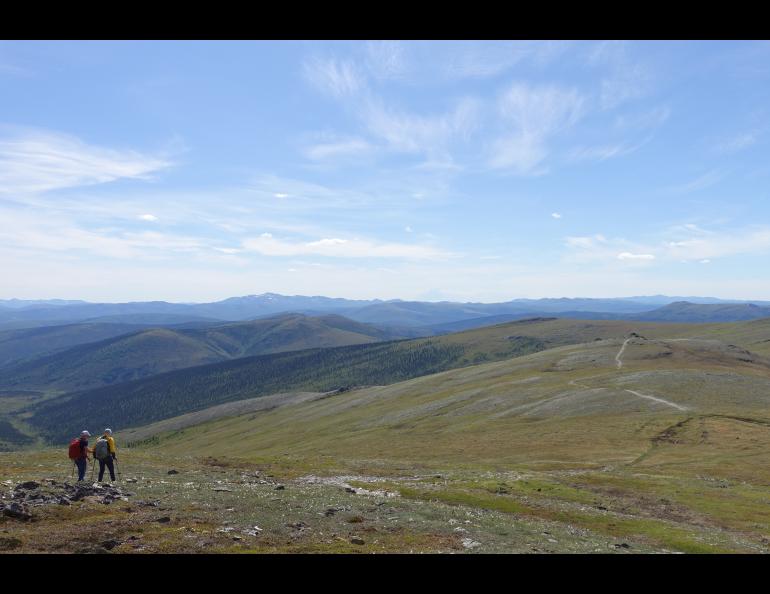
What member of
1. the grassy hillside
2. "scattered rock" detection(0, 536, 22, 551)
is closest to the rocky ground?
"scattered rock" detection(0, 536, 22, 551)

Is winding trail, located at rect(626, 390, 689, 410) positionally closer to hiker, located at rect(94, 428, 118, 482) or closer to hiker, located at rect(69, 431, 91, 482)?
hiker, located at rect(94, 428, 118, 482)

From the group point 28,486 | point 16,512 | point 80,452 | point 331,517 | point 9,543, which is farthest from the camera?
point 80,452

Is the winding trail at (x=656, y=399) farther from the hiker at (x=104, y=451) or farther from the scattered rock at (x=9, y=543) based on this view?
the scattered rock at (x=9, y=543)

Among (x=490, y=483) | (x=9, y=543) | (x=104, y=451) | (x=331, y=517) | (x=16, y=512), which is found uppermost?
(x=9, y=543)

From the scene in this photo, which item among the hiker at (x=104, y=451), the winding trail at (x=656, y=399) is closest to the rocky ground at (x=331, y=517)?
the hiker at (x=104, y=451)

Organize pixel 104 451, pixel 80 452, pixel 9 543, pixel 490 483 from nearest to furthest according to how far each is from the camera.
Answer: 1. pixel 9 543
2. pixel 80 452
3. pixel 104 451
4. pixel 490 483

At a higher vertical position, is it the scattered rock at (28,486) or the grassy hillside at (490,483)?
the scattered rock at (28,486)

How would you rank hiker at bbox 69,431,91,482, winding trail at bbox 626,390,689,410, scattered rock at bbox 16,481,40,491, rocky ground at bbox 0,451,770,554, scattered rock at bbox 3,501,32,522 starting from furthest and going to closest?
winding trail at bbox 626,390,689,410
hiker at bbox 69,431,91,482
scattered rock at bbox 16,481,40,491
scattered rock at bbox 3,501,32,522
rocky ground at bbox 0,451,770,554

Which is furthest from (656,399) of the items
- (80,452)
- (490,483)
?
(80,452)

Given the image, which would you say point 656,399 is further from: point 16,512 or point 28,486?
point 16,512

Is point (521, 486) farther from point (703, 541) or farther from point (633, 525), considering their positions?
point (703, 541)
